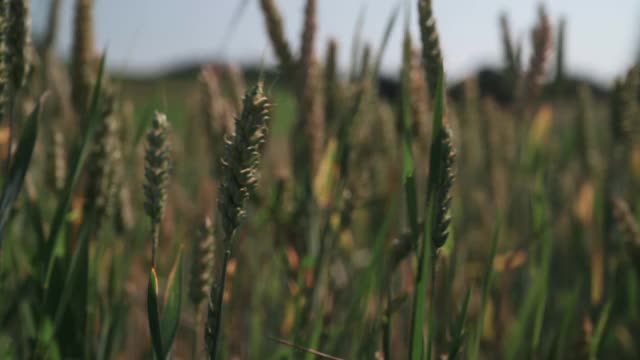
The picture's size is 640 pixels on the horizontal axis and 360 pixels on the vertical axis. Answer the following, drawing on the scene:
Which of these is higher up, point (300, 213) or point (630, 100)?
point (630, 100)

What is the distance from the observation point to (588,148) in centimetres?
167

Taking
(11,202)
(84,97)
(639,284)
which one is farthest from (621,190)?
(11,202)

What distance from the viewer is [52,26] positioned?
1.27 metres

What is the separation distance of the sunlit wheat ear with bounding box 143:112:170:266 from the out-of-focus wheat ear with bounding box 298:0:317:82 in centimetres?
28

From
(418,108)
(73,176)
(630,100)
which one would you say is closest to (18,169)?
(73,176)

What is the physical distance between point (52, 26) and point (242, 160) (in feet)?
2.93

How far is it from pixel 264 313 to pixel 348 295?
23 cm

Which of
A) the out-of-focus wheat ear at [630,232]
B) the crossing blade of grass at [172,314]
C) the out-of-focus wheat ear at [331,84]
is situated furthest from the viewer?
the out-of-focus wheat ear at [331,84]

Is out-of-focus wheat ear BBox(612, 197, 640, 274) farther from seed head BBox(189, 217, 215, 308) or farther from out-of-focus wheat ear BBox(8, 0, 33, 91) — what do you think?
out-of-focus wheat ear BBox(8, 0, 33, 91)

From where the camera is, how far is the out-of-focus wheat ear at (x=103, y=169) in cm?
84

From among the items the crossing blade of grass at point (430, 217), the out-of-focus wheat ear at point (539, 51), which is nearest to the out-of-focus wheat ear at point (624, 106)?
Answer: the out-of-focus wheat ear at point (539, 51)

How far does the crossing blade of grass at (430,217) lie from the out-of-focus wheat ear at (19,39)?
36 cm

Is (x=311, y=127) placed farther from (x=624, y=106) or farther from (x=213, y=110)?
(x=624, y=106)

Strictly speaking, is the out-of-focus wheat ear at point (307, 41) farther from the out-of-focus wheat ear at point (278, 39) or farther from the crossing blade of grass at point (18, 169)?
the crossing blade of grass at point (18, 169)
